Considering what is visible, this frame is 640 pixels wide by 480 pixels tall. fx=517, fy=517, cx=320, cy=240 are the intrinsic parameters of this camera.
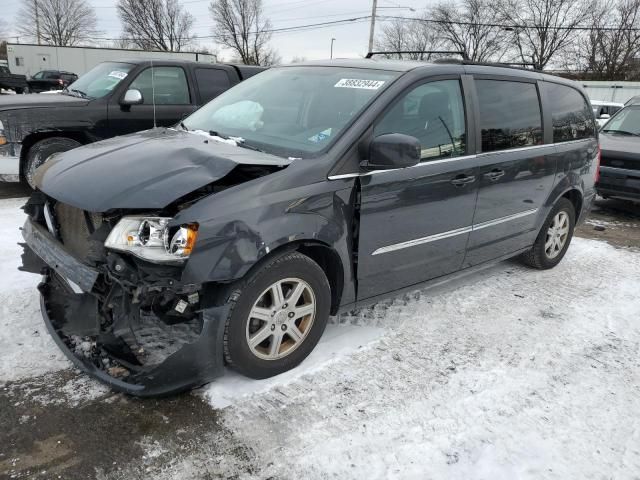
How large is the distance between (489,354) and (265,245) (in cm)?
176

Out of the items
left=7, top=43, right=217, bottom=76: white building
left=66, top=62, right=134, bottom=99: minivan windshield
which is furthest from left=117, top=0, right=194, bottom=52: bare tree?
left=66, top=62, right=134, bottom=99: minivan windshield

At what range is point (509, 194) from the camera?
418 cm

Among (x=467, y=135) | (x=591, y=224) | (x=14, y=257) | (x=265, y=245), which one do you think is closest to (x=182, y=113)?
(x=14, y=257)

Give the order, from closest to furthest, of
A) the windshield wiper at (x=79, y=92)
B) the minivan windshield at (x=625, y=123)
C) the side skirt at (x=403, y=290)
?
the side skirt at (x=403, y=290) < the windshield wiper at (x=79, y=92) < the minivan windshield at (x=625, y=123)

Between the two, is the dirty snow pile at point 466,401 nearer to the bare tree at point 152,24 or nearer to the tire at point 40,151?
the tire at point 40,151

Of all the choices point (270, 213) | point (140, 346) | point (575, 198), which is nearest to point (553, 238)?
point (575, 198)

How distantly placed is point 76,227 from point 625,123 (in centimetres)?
872

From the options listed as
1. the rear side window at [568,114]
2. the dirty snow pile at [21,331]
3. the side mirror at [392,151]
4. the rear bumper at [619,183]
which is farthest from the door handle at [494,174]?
the rear bumper at [619,183]

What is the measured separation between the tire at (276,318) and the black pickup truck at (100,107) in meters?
4.12

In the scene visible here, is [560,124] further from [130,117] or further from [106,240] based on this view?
[130,117]

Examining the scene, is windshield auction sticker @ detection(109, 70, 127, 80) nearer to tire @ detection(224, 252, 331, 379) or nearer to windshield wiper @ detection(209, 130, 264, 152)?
windshield wiper @ detection(209, 130, 264, 152)

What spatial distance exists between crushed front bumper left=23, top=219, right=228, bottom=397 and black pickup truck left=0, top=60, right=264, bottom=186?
393 centimetres

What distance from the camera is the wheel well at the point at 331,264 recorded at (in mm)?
2998

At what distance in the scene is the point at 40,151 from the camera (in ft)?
21.0
